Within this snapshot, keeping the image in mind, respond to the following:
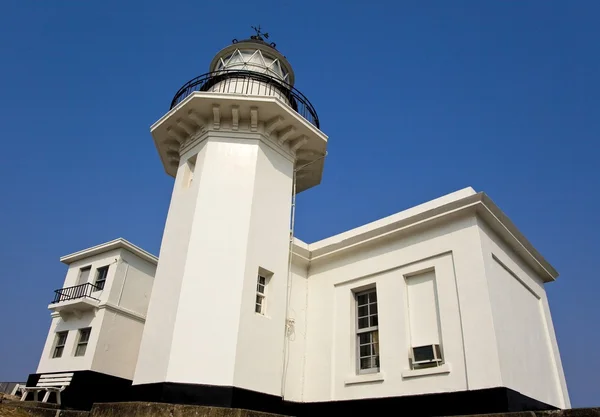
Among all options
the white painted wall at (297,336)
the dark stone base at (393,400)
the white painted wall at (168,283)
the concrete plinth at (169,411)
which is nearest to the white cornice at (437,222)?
the white painted wall at (297,336)

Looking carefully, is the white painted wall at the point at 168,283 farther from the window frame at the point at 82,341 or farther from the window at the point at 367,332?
the window frame at the point at 82,341

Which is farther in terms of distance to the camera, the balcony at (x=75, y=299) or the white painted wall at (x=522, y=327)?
the balcony at (x=75, y=299)

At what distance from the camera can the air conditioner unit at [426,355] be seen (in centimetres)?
932

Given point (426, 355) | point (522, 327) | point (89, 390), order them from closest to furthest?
point (426, 355), point (522, 327), point (89, 390)

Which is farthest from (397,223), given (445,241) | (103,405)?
(103,405)

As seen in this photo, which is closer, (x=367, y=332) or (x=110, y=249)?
(x=367, y=332)

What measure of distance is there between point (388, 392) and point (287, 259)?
3.85m

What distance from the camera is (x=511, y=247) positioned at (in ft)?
36.1

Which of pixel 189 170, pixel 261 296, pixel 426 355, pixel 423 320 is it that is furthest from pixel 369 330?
pixel 189 170

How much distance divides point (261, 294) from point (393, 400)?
366 centimetres

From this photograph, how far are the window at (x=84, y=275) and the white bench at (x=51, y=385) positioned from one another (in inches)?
154

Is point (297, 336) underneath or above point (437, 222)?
underneath

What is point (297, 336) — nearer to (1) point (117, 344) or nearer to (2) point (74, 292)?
(1) point (117, 344)

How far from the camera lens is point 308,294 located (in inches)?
492
